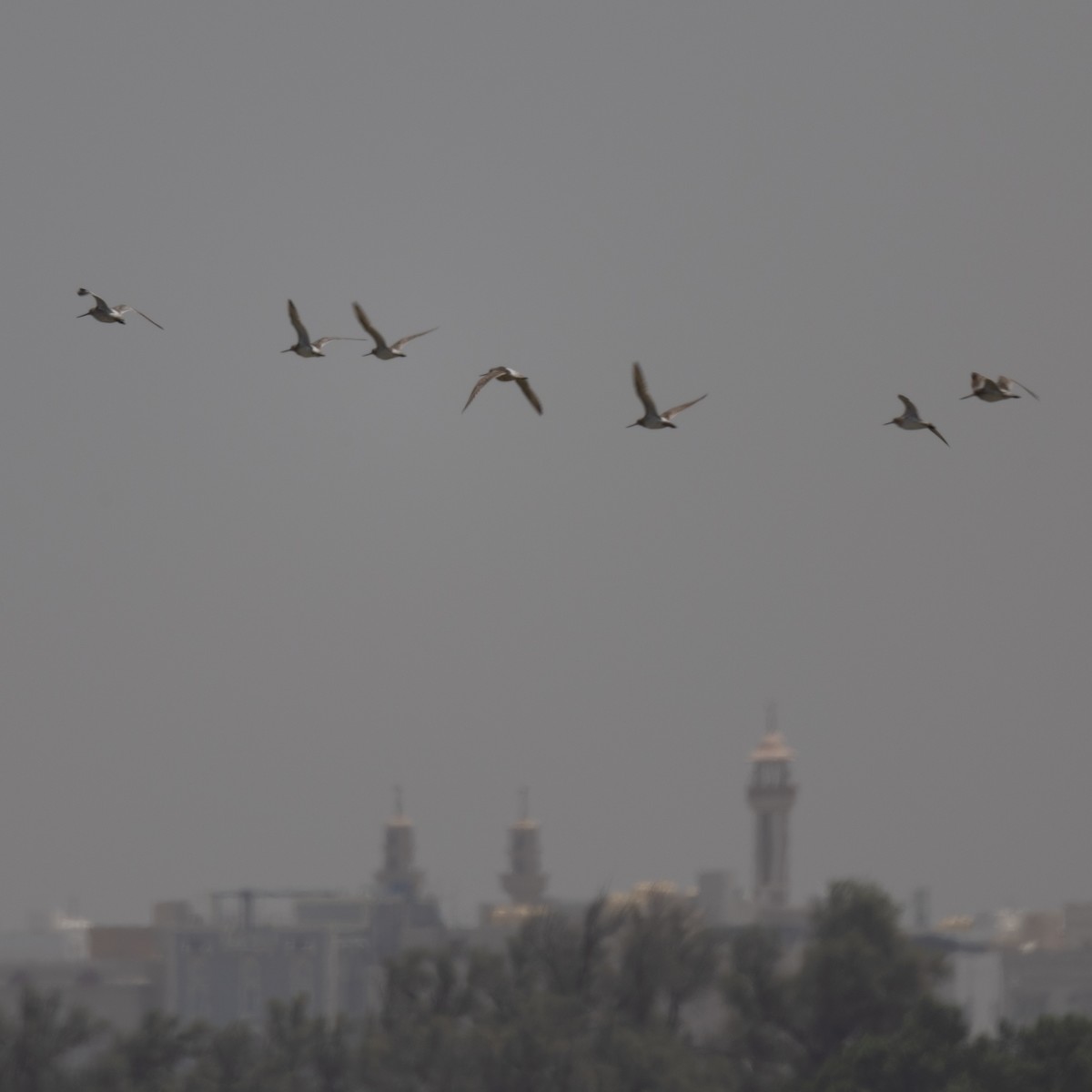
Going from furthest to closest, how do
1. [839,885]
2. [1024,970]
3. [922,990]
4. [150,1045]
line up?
[1024,970]
[839,885]
[922,990]
[150,1045]

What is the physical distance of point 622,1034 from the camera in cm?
6800

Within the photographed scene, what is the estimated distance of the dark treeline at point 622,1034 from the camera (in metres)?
62.1

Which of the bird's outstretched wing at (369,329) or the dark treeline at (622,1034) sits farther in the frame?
the dark treeline at (622,1034)

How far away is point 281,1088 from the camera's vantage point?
226 feet

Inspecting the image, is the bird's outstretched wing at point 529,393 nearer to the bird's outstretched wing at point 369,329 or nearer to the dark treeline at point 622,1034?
the bird's outstretched wing at point 369,329

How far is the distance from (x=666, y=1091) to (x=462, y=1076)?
5.12m

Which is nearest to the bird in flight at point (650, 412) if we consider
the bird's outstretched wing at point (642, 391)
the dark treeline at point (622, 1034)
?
the bird's outstretched wing at point (642, 391)

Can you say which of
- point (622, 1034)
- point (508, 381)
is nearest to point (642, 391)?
point (508, 381)

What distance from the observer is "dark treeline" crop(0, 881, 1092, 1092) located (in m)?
62.1

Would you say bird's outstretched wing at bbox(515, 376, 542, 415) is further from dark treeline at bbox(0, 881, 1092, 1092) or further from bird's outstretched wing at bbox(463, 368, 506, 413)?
dark treeline at bbox(0, 881, 1092, 1092)

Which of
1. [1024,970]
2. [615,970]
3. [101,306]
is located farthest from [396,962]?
[1024,970]

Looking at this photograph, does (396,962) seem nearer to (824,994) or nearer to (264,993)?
(824,994)

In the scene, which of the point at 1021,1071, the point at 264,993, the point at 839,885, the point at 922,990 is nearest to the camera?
the point at 1021,1071

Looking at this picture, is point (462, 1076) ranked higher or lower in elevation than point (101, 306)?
lower
